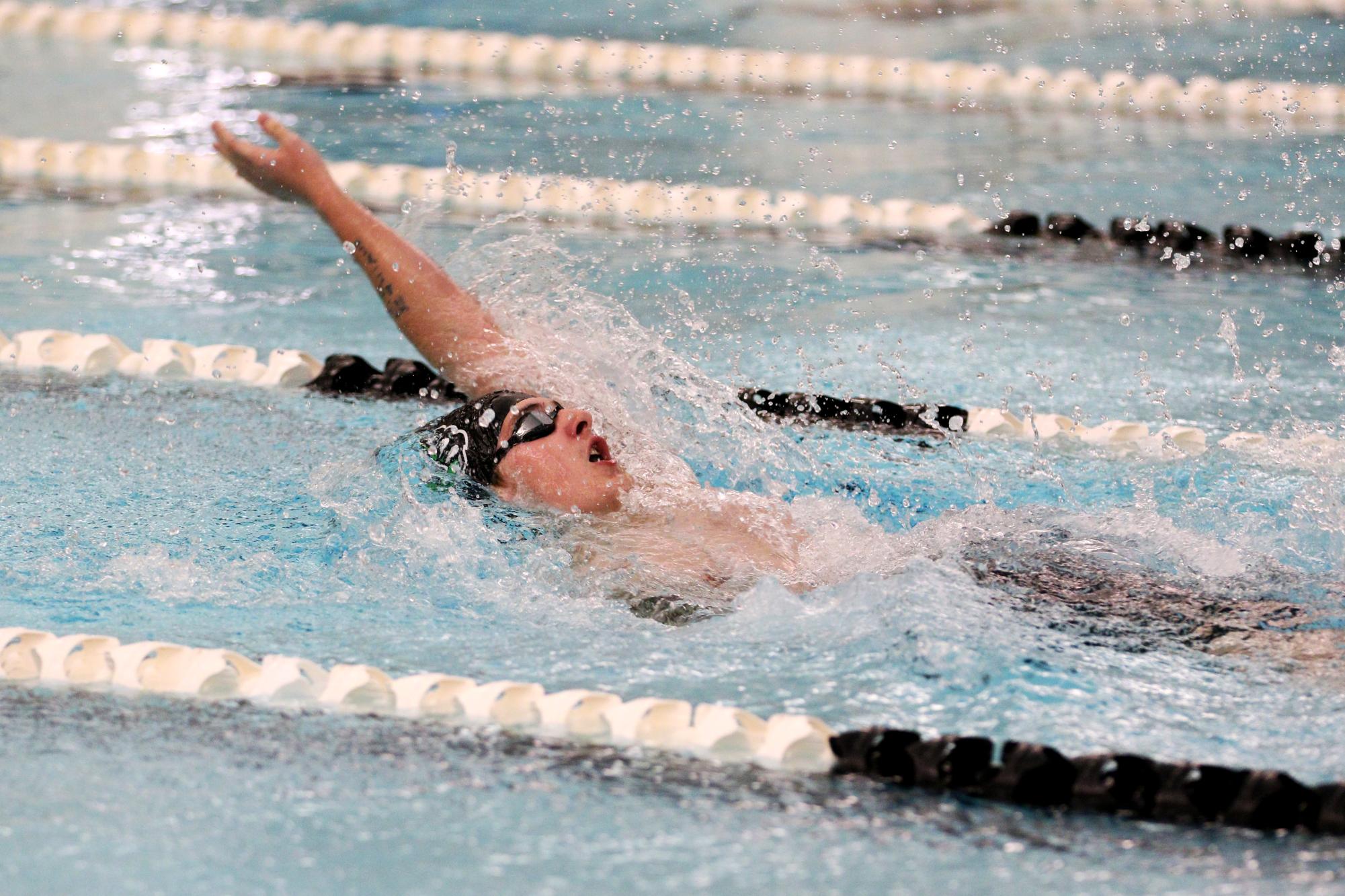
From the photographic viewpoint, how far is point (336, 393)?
11.3ft

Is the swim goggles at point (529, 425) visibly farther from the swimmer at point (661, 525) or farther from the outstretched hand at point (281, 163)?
the outstretched hand at point (281, 163)

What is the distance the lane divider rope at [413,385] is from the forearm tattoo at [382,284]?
355 mm

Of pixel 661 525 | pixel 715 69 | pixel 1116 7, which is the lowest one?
pixel 661 525

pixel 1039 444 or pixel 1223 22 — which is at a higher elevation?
pixel 1223 22

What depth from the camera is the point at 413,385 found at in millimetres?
3443

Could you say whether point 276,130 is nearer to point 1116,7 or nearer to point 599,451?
point 599,451

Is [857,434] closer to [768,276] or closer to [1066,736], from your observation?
[768,276]

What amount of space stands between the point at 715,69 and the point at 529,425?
3.96m

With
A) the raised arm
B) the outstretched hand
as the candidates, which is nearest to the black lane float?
the raised arm

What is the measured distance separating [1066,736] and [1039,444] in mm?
1438

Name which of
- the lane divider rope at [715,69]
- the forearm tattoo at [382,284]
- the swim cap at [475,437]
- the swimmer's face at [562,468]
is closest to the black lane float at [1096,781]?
the swimmer's face at [562,468]

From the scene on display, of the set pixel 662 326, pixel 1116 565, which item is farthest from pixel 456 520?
pixel 662 326

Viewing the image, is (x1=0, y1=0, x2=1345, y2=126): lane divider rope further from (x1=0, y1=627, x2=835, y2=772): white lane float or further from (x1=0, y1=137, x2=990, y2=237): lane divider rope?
(x1=0, y1=627, x2=835, y2=772): white lane float

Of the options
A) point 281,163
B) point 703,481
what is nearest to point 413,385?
point 281,163
